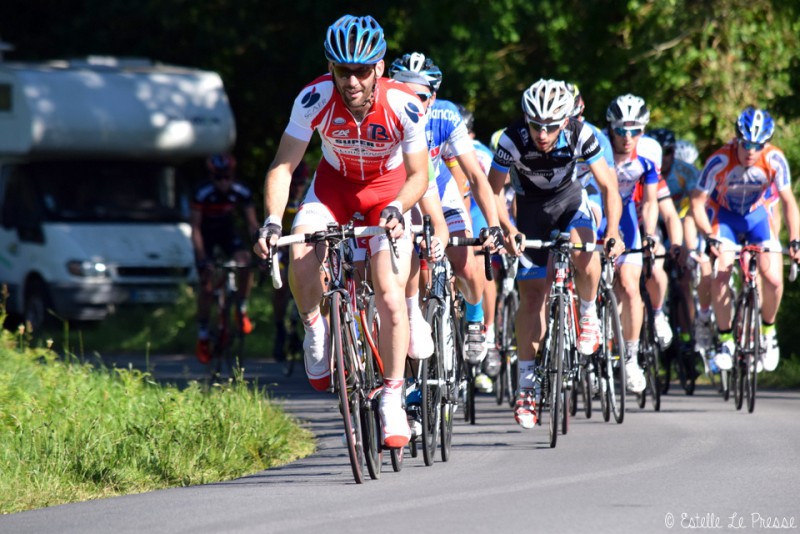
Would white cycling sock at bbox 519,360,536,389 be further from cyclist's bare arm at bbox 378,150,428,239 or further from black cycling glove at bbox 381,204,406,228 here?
black cycling glove at bbox 381,204,406,228

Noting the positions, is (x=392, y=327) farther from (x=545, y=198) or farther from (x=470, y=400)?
(x=470, y=400)

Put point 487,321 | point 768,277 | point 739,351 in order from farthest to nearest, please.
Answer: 1. point 768,277
2. point 739,351
3. point 487,321

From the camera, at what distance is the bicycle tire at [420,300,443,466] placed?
9031 mm

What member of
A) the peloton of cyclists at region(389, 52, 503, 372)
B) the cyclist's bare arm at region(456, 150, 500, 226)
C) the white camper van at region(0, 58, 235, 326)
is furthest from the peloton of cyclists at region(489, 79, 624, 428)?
the white camper van at region(0, 58, 235, 326)

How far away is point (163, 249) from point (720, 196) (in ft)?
29.6

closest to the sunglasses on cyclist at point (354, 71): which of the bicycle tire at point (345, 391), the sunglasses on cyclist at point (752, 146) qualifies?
the bicycle tire at point (345, 391)

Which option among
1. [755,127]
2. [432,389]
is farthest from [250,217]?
[432,389]

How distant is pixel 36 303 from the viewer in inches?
787

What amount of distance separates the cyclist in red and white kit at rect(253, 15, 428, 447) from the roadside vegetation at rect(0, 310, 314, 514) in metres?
0.99

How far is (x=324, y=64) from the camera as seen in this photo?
2261 cm

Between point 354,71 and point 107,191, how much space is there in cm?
1220

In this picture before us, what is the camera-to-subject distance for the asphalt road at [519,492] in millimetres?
7125

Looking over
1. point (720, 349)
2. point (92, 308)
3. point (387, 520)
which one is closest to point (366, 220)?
point (387, 520)

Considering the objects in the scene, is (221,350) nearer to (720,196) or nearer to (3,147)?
(720,196)
